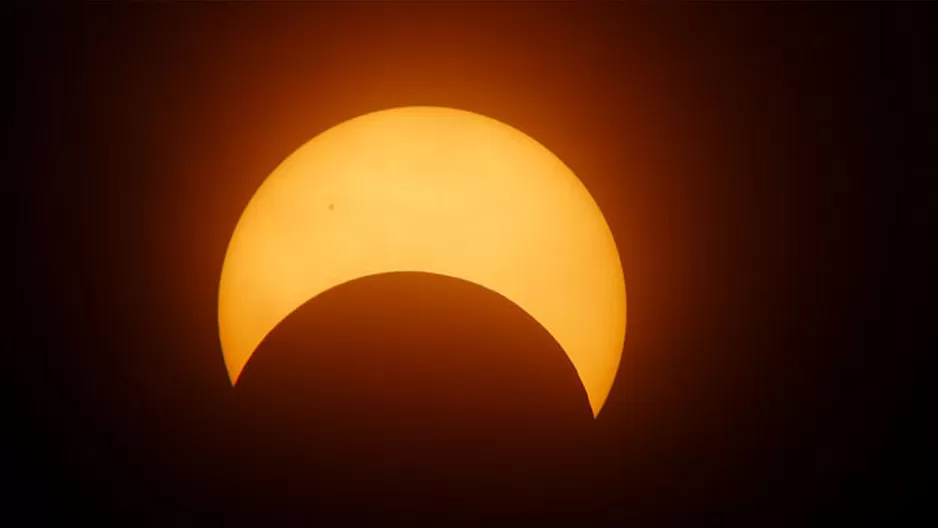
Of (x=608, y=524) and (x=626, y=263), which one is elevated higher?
(x=626, y=263)

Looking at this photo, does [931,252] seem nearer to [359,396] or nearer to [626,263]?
[626,263]

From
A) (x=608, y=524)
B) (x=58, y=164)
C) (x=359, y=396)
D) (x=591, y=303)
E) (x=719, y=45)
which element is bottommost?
(x=608, y=524)

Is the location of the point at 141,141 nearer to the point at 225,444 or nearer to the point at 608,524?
the point at 225,444

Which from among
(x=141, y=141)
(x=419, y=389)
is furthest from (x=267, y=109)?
(x=419, y=389)

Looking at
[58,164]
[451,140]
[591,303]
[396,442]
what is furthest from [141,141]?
[591,303]

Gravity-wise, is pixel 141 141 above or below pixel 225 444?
above

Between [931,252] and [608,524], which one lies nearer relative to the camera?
[608,524]

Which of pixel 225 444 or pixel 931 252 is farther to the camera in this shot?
pixel 931 252
